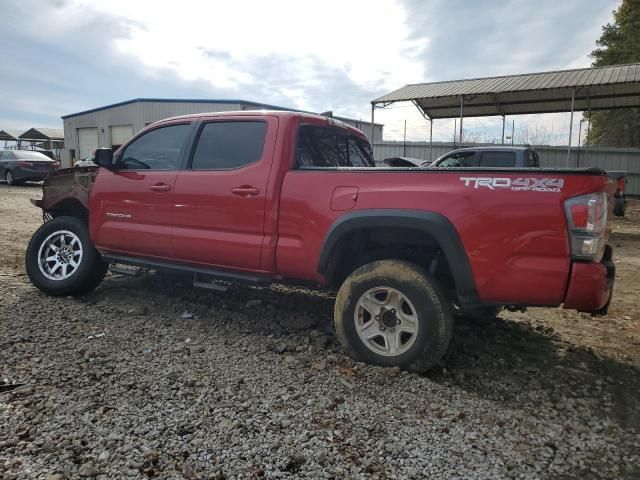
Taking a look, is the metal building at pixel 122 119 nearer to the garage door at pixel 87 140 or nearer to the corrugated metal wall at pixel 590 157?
the garage door at pixel 87 140

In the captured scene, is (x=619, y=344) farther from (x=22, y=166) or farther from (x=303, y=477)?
(x=22, y=166)

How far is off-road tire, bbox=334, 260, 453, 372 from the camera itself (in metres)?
3.07

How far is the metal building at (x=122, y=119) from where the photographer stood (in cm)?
2599

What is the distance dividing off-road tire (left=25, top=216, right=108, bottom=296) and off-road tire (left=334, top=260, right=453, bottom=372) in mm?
2891

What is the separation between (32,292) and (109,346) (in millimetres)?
1952

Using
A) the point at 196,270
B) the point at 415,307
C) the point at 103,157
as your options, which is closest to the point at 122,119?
the point at 103,157

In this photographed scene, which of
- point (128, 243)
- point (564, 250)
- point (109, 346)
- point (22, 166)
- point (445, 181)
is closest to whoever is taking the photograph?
point (564, 250)

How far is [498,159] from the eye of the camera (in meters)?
9.20

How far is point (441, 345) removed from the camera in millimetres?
3076

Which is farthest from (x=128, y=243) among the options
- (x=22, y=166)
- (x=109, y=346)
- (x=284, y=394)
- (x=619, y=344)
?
(x=22, y=166)

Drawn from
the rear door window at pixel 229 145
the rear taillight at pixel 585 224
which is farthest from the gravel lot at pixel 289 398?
the rear door window at pixel 229 145

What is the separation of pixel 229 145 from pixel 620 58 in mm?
26622

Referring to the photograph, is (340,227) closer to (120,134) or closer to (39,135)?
(120,134)

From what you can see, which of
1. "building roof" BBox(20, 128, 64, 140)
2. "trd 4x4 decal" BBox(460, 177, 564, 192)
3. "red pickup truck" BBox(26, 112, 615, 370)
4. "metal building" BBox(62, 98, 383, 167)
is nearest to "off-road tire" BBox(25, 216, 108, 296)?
"red pickup truck" BBox(26, 112, 615, 370)
